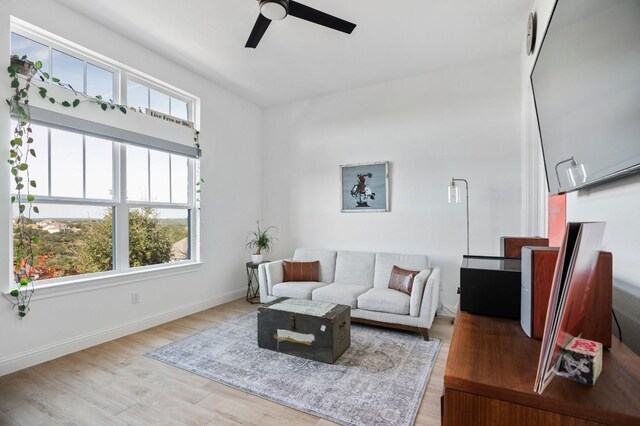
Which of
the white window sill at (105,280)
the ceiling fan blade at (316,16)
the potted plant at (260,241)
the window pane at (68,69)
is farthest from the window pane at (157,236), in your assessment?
the ceiling fan blade at (316,16)

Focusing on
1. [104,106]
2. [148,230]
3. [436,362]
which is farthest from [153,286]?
[436,362]

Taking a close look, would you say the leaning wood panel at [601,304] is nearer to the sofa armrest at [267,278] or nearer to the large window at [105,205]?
the sofa armrest at [267,278]

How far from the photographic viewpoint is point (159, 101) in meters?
3.71

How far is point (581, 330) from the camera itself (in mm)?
855

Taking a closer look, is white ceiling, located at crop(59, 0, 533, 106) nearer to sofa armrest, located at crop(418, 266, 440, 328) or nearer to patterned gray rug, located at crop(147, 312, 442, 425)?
sofa armrest, located at crop(418, 266, 440, 328)

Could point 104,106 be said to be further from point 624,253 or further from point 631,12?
point 624,253

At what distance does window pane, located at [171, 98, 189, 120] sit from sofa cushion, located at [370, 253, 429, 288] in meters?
3.17

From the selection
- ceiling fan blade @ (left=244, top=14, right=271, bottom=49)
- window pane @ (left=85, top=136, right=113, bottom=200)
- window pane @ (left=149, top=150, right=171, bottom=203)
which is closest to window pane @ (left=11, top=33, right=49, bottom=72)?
window pane @ (left=85, top=136, right=113, bottom=200)

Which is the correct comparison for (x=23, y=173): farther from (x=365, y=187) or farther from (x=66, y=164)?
(x=365, y=187)

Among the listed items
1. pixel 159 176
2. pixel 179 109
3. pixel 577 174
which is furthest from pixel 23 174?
pixel 577 174

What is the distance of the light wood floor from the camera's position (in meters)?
1.88

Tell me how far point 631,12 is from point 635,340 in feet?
2.98

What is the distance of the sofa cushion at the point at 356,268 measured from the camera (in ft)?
12.8

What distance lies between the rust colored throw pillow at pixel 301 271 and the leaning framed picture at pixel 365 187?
3.17ft
